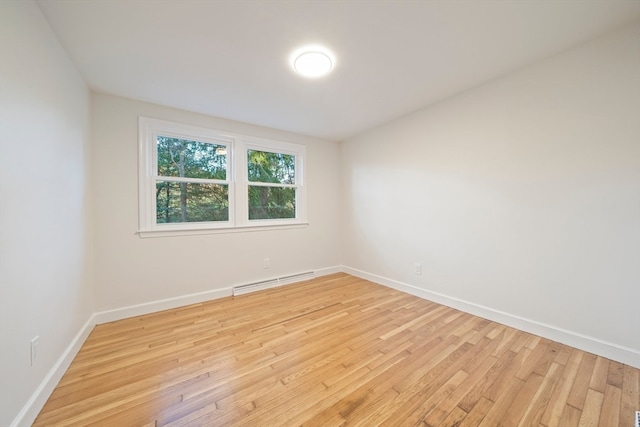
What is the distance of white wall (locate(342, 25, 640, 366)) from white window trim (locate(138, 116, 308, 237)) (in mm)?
1619

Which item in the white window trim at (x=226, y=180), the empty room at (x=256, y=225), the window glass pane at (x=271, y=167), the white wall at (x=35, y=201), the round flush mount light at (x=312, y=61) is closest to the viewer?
the white wall at (x=35, y=201)

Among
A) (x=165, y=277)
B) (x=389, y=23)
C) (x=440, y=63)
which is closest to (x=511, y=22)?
(x=440, y=63)

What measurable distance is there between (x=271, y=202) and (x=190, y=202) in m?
1.09

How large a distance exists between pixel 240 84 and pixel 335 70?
0.92m

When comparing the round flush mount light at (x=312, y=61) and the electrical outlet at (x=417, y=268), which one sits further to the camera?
the electrical outlet at (x=417, y=268)

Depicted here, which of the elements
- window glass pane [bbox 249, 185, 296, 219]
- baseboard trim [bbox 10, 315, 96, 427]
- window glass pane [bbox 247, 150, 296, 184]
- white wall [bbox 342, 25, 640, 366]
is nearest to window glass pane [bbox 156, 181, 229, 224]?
window glass pane [bbox 249, 185, 296, 219]

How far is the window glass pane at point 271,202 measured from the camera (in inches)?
135

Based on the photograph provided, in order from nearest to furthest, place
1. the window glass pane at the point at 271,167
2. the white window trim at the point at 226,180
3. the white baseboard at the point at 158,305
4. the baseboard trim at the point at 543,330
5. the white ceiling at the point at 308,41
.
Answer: the white ceiling at the point at 308,41, the baseboard trim at the point at 543,330, the white baseboard at the point at 158,305, the white window trim at the point at 226,180, the window glass pane at the point at 271,167

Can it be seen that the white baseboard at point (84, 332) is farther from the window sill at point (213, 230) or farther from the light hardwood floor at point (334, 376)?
the window sill at point (213, 230)

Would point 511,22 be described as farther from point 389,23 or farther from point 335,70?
point 335,70

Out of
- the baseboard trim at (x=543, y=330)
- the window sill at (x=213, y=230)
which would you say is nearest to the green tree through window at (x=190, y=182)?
the window sill at (x=213, y=230)

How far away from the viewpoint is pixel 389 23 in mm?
1593

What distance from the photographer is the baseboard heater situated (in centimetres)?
315

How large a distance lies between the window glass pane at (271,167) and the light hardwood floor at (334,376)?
75.9 inches
